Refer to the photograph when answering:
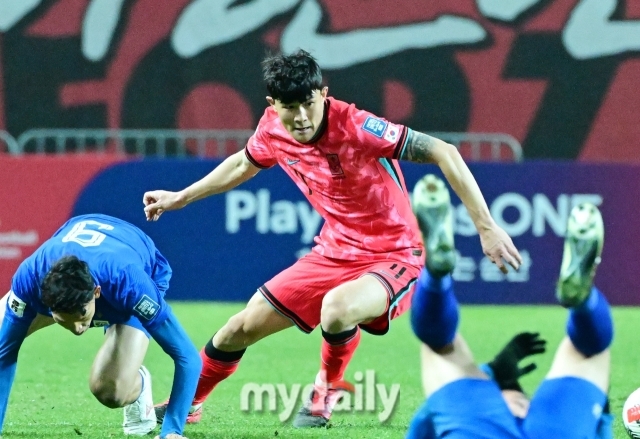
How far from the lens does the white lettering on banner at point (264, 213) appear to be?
1122 centimetres

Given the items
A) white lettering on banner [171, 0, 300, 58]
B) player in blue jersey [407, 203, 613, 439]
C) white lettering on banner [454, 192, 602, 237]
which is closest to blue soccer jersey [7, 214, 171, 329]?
player in blue jersey [407, 203, 613, 439]

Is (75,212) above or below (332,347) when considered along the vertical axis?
below

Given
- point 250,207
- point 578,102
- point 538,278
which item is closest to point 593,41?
point 578,102

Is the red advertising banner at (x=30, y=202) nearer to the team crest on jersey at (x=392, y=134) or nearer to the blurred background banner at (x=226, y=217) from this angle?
the blurred background banner at (x=226, y=217)

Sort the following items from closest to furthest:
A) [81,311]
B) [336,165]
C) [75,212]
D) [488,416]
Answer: [488,416], [81,311], [336,165], [75,212]

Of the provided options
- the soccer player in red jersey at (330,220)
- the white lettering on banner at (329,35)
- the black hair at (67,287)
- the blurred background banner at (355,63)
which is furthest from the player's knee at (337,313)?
the white lettering on banner at (329,35)

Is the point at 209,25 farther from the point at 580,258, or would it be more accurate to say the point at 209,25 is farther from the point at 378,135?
A: the point at 580,258

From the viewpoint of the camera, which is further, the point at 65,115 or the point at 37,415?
the point at 65,115

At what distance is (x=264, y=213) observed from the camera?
11242 millimetres

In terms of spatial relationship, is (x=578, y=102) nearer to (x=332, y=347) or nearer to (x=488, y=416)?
(x=332, y=347)

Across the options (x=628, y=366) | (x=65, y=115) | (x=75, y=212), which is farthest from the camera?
(x=65, y=115)

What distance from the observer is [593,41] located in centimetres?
1521

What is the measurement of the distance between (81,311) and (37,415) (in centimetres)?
160

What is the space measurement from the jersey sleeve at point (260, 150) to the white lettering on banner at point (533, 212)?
5.54m
